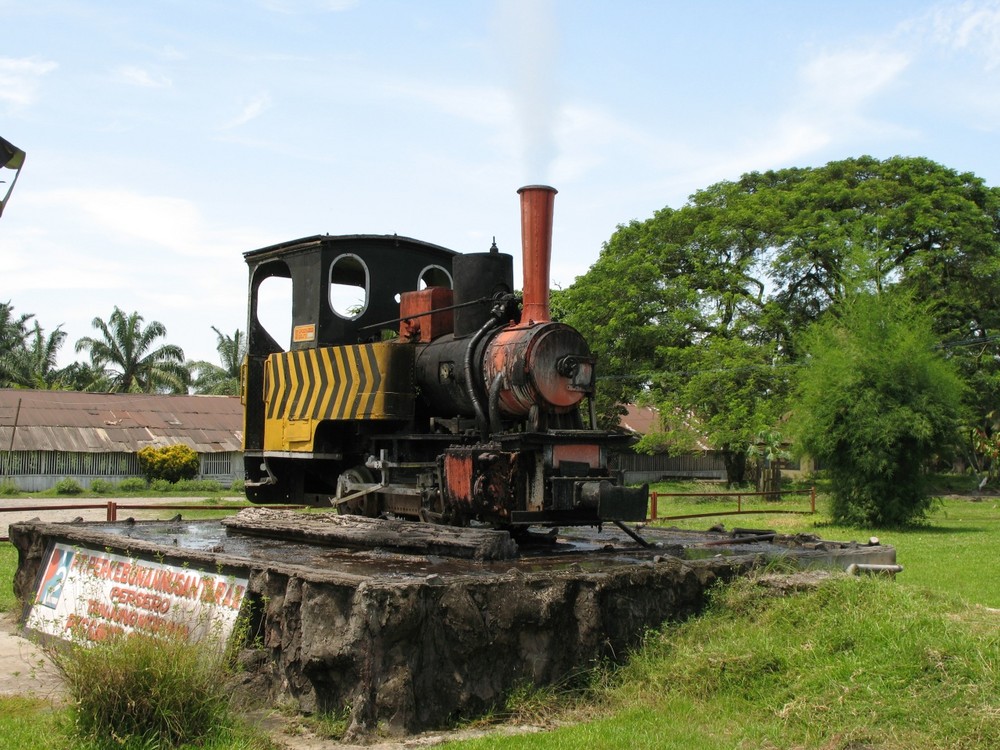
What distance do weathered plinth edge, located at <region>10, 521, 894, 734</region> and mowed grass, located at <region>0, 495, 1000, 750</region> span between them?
0.67 ft

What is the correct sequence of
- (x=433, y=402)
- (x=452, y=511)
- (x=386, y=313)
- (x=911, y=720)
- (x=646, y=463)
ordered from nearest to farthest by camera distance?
(x=911, y=720) → (x=452, y=511) → (x=433, y=402) → (x=386, y=313) → (x=646, y=463)

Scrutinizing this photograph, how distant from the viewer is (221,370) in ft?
176

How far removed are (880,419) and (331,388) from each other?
12823 millimetres

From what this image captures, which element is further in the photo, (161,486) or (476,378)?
(161,486)

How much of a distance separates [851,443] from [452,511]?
13.4 m

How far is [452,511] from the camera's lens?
873 cm

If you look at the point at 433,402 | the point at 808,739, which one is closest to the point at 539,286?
the point at 433,402

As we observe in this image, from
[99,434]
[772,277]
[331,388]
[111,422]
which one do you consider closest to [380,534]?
[331,388]

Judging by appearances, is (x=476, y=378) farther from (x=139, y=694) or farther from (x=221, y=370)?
(x=221, y=370)

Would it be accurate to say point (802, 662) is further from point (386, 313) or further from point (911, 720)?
point (386, 313)

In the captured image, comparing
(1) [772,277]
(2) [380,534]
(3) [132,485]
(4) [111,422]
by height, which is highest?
(1) [772,277]

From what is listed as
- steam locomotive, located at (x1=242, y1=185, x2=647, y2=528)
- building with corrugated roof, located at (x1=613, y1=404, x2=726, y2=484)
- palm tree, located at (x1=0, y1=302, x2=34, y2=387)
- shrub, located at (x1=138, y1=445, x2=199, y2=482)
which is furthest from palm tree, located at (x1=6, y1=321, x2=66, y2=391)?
steam locomotive, located at (x1=242, y1=185, x2=647, y2=528)

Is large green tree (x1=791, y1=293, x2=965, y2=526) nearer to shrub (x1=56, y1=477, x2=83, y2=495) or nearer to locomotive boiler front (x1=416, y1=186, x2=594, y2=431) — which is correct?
locomotive boiler front (x1=416, y1=186, x2=594, y2=431)

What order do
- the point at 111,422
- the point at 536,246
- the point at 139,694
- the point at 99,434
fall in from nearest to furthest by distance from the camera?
the point at 139,694 → the point at 536,246 → the point at 99,434 → the point at 111,422
